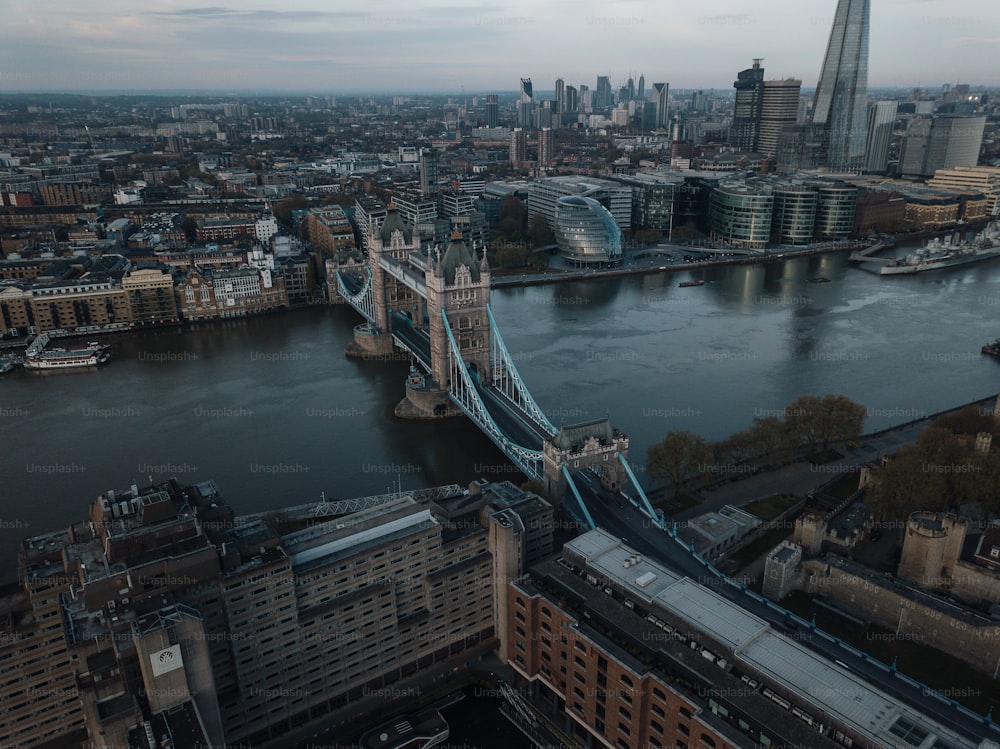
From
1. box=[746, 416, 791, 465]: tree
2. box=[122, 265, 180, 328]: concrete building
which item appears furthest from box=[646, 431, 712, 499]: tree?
box=[122, 265, 180, 328]: concrete building

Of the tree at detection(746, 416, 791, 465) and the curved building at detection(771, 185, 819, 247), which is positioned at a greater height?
the curved building at detection(771, 185, 819, 247)

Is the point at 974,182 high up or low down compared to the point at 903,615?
up

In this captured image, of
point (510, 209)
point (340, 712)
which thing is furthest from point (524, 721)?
point (510, 209)

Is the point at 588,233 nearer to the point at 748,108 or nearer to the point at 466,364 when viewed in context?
the point at 466,364

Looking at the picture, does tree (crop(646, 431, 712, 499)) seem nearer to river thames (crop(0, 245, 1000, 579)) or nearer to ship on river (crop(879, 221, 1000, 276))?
river thames (crop(0, 245, 1000, 579))

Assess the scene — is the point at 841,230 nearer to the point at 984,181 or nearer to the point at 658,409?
the point at 984,181

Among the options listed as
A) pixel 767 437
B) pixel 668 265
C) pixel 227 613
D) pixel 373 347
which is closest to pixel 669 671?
pixel 227 613
